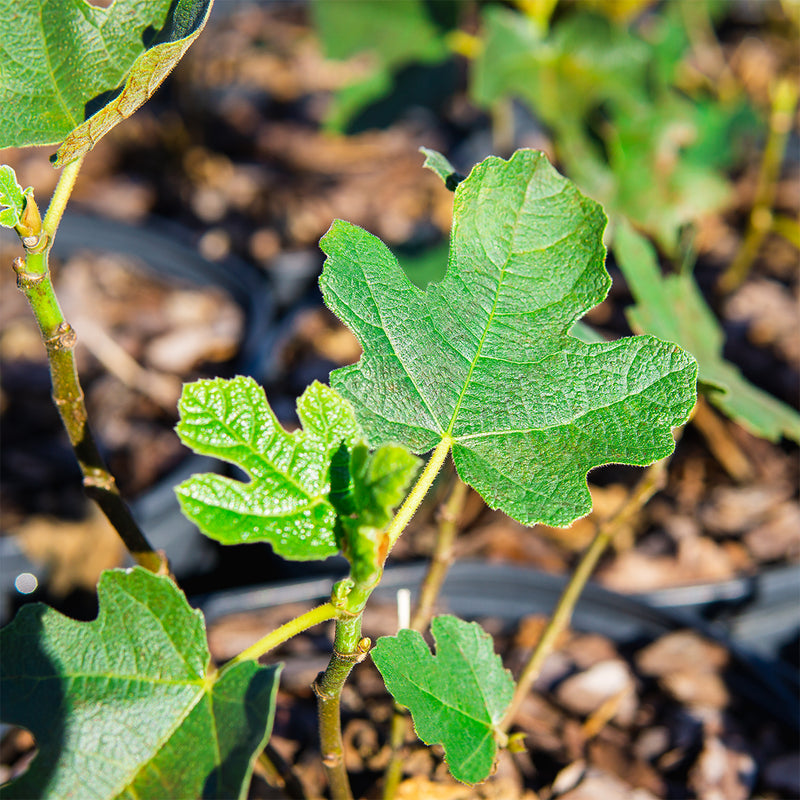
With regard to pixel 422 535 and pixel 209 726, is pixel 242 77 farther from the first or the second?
pixel 209 726

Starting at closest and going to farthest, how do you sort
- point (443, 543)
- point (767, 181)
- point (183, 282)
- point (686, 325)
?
point (443, 543) → point (686, 325) → point (767, 181) → point (183, 282)

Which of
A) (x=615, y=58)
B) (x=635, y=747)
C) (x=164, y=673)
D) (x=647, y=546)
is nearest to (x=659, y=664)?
(x=635, y=747)

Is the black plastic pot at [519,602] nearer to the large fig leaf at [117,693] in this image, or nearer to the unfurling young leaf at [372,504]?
the large fig leaf at [117,693]

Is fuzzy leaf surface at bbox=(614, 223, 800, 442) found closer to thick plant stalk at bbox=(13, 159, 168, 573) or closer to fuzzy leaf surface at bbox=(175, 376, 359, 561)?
fuzzy leaf surface at bbox=(175, 376, 359, 561)

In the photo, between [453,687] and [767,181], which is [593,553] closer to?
[453,687]

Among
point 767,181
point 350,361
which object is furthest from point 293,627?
point 767,181

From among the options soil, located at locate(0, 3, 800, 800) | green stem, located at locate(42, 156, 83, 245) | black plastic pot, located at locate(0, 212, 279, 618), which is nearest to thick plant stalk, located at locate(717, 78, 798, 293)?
soil, located at locate(0, 3, 800, 800)
